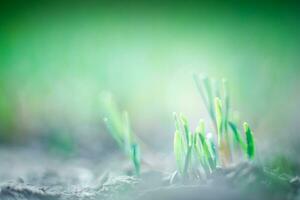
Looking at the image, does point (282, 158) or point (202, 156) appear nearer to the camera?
point (202, 156)

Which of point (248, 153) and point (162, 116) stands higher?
point (162, 116)

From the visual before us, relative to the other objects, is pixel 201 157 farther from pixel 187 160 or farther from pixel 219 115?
pixel 219 115

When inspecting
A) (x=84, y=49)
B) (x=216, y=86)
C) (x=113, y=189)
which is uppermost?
(x=84, y=49)

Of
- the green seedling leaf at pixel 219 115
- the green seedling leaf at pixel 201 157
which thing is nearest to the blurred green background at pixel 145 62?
the green seedling leaf at pixel 219 115

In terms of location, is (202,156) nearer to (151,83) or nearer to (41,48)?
(151,83)

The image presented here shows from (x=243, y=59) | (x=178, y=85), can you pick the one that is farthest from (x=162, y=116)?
(x=243, y=59)

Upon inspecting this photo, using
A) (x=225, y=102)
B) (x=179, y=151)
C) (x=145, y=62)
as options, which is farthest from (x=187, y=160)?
(x=145, y=62)

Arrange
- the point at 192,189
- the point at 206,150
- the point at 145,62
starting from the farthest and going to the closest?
1. the point at 145,62
2. the point at 206,150
3. the point at 192,189

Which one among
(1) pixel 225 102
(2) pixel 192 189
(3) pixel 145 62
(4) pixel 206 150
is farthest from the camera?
(3) pixel 145 62
